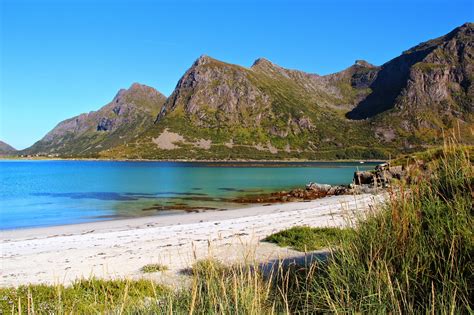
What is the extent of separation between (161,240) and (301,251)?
8734 millimetres

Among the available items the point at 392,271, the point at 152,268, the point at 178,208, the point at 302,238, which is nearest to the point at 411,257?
the point at 392,271

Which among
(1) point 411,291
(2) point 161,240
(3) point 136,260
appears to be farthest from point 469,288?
(2) point 161,240

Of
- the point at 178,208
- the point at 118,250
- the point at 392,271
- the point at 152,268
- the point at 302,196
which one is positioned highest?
the point at 392,271

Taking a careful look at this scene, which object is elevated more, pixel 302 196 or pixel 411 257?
pixel 411 257

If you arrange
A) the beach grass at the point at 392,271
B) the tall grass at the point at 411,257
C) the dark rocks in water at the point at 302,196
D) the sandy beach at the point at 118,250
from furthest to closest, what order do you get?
the dark rocks in water at the point at 302,196 < the sandy beach at the point at 118,250 < the tall grass at the point at 411,257 < the beach grass at the point at 392,271

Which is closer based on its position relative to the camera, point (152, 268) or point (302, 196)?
point (152, 268)

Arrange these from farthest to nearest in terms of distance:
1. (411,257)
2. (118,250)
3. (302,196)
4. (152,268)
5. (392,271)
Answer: (302,196) → (118,250) → (152,268) → (411,257) → (392,271)

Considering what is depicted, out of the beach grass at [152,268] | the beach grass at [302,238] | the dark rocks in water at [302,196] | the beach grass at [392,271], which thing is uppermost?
the beach grass at [392,271]

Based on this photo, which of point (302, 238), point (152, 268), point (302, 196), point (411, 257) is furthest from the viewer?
point (302, 196)

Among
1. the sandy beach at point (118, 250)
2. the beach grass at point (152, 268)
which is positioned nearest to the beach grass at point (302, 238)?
the sandy beach at point (118, 250)

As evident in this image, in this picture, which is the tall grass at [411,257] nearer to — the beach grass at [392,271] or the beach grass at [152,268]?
the beach grass at [392,271]

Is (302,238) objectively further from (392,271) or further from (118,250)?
(392,271)

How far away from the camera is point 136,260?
44.9 ft

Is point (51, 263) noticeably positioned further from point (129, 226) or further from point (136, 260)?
point (129, 226)
